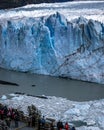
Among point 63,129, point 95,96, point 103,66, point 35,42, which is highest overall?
point 35,42

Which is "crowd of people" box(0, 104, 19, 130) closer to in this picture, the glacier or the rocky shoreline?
the rocky shoreline

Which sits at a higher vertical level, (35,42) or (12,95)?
(35,42)

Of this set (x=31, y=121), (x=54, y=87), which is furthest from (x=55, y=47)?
(x=31, y=121)

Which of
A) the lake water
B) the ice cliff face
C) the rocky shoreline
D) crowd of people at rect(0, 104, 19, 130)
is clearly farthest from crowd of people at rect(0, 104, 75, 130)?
the ice cliff face

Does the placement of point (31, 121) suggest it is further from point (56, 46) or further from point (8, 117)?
point (56, 46)

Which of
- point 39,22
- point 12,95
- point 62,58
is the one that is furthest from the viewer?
point 39,22

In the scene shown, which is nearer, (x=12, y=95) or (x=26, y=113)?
(x=26, y=113)

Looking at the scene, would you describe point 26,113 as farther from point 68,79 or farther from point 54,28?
point 54,28

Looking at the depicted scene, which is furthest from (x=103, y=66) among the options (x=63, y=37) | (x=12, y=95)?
(x=12, y=95)
